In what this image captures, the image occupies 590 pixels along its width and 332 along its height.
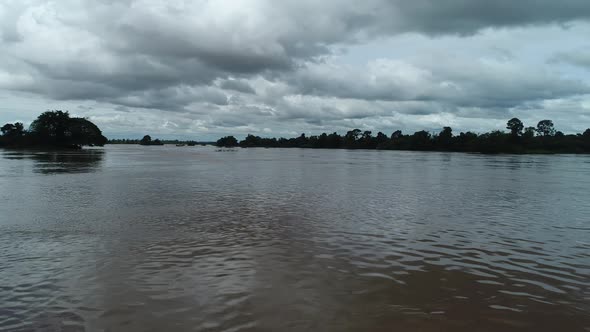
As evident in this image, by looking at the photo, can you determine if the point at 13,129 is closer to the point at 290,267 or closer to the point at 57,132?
the point at 57,132

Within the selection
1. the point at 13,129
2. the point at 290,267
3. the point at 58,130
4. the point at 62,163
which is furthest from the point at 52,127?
the point at 290,267

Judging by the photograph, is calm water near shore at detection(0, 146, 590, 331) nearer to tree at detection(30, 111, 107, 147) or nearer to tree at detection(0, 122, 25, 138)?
tree at detection(30, 111, 107, 147)

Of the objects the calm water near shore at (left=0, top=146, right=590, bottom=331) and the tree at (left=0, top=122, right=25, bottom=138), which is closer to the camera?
the calm water near shore at (left=0, top=146, right=590, bottom=331)

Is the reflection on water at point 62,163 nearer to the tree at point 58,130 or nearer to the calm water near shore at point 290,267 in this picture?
the calm water near shore at point 290,267

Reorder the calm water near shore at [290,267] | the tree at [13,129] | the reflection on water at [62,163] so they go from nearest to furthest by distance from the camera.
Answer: the calm water near shore at [290,267], the reflection on water at [62,163], the tree at [13,129]

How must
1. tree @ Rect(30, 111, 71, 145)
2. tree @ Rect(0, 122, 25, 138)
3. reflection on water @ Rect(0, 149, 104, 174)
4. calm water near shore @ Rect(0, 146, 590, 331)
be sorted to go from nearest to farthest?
calm water near shore @ Rect(0, 146, 590, 331) < reflection on water @ Rect(0, 149, 104, 174) < tree @ Rect(30, 111, 71, 145) < tree @ Rect(0, 122, 25, 138)

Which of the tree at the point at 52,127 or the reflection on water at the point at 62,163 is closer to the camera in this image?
the reflection on water at the point at 62,163

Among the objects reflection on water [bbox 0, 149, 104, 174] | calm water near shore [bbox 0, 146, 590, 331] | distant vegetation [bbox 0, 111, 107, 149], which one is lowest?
calm water near shore [bbox 0, 146, 590, 331]

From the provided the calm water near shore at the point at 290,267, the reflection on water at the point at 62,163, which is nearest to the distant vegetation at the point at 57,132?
the reflection on water at the point at 62,163

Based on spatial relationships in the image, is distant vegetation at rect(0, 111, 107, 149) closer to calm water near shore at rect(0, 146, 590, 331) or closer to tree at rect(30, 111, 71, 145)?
tree at rect(30, 111, 71, 145)

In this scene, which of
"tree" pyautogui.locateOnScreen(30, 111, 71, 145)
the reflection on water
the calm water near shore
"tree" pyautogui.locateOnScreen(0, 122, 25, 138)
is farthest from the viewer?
"tree" pyautogui.locateOnScreen(0, 122, 25, 138)

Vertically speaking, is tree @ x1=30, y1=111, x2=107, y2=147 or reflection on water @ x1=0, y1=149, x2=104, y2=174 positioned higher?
tree @ x1=30, y1=111, x2=107, y2=147

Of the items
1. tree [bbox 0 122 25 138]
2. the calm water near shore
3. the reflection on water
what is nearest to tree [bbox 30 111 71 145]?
tree [bbox 0 122 25 138]

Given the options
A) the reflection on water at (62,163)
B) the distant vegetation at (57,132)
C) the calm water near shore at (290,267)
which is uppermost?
the distant vegetation at (57,132)
